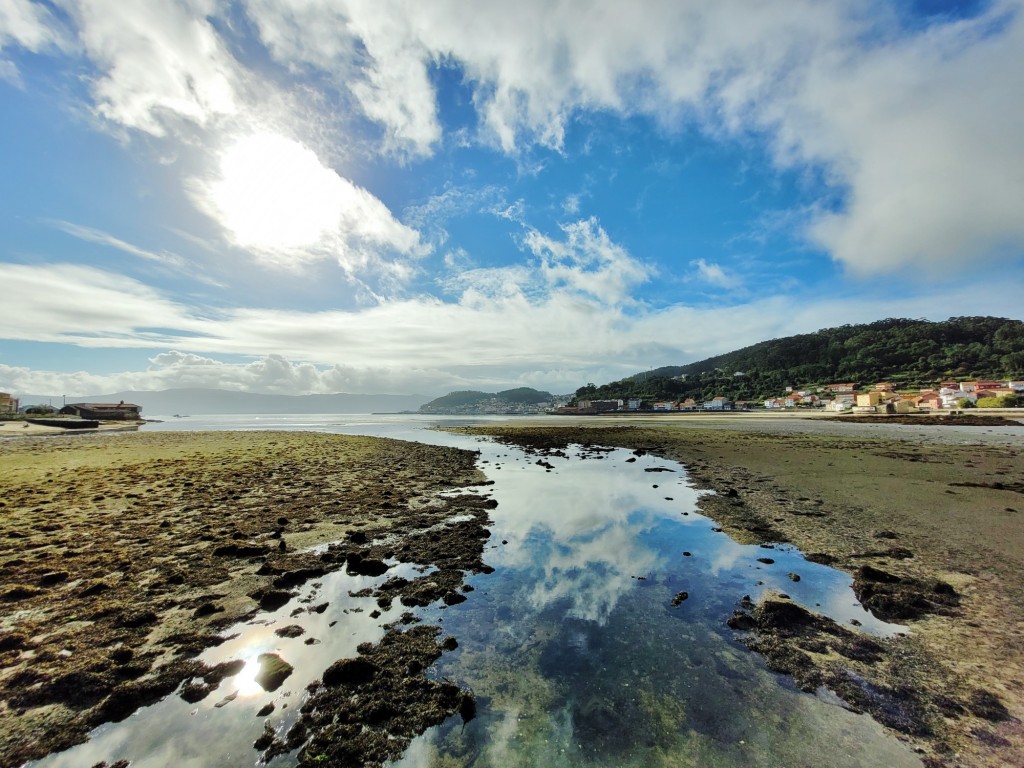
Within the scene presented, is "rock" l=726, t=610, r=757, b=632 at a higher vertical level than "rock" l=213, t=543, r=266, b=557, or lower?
lower

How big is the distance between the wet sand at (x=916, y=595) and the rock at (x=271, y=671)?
721 cm

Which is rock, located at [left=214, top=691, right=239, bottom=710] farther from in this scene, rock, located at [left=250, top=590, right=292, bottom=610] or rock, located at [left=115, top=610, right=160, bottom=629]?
rock, located at [left=115, top=610, right=160, bottom=629]

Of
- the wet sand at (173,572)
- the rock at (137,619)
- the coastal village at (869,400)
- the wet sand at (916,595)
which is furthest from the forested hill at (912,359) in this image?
the rock at (137,619)

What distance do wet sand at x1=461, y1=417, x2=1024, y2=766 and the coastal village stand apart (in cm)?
10933

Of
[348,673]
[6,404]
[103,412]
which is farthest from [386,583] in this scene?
[6,404]

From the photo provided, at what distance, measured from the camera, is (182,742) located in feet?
14.8

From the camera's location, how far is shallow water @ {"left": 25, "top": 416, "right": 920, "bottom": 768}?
446 cm

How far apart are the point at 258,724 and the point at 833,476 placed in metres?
25.0

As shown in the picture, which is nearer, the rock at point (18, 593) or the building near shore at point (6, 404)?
the rock at point (18, 593)

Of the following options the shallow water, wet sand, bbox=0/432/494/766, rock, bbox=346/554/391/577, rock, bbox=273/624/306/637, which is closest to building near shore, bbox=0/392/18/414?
wet sand, bbox=0/432/494/766

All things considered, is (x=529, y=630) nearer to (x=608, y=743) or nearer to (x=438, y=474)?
(x=608, y=743)

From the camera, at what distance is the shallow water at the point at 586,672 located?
4461 mm

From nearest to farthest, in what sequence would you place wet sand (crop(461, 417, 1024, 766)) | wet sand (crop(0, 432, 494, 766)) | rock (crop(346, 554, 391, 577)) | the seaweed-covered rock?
wet sand (crop(461, 417, 1024, 766)) < wet sand (crop(0, 432, 494, 766)) < the seaweed-covered rock < rock (crop(346, 554, 391, 577))

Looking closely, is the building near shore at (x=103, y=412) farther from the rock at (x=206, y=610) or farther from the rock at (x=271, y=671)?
the rock at (x=271, y=671)
